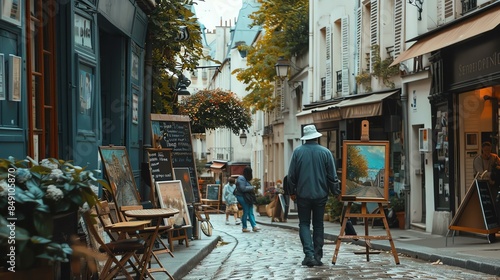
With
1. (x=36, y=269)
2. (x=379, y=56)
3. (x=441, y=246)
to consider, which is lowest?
(x=441, y=246)

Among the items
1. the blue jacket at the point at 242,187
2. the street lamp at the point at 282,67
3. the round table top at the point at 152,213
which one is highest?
the street lamp at the point at 282,67

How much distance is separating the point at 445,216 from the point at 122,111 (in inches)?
284

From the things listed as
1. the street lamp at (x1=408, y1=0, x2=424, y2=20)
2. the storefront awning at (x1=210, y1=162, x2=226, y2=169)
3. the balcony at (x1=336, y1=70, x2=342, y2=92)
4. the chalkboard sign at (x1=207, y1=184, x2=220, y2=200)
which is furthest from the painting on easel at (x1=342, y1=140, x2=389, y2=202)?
the storefront awning at (x1=210, y1=162, x2=226, y2=169)

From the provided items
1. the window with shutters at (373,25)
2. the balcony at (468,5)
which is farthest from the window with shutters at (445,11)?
the window with shutters at (373,25)

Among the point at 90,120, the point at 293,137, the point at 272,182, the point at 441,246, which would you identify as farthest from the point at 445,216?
the point at 272,182

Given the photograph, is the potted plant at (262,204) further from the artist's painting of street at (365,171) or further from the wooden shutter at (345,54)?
the artist's painting of street at (365,171)

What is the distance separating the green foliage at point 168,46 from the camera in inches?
675

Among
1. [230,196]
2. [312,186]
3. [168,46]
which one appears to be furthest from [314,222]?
[230,196]

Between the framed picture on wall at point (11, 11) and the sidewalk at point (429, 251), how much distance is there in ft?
11.2

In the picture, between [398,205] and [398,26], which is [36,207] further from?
[398,26]

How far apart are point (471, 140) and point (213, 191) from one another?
93.1ft

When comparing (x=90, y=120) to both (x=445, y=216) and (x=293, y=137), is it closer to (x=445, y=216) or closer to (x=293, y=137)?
(x=445, y=216)

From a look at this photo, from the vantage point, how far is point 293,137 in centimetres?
3812

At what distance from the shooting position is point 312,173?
12.1 meters
